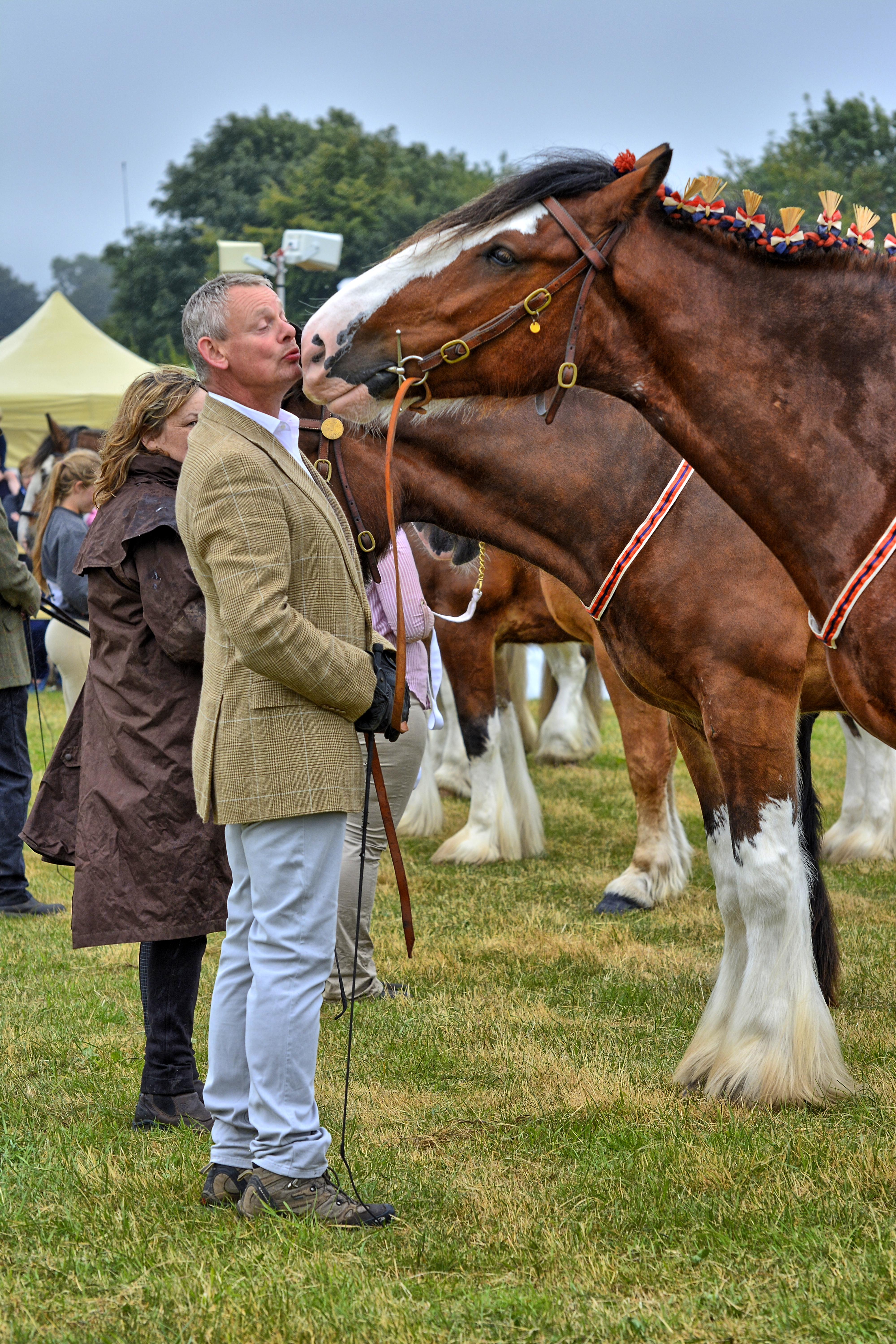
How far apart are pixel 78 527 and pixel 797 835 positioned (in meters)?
5.01

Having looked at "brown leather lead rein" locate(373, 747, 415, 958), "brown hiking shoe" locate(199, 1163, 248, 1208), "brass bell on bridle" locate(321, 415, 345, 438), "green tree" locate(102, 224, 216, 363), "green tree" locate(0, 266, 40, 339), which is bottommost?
"brown hiking shoe" locate(199, 1163, 248, 1208)

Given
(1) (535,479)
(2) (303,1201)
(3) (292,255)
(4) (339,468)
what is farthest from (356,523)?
(3) (292,255)

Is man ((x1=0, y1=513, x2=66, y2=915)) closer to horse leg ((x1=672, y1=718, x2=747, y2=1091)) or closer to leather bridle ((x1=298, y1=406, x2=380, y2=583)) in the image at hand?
leather bridle ((x1=298, y1=406, x2=380, y2=583))

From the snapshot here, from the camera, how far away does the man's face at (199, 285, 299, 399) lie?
2.85 metres

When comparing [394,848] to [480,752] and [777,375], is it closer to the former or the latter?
[777,375]

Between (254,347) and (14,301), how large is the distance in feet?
309

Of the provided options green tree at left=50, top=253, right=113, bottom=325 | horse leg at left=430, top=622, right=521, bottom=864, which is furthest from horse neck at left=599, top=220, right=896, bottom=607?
green tree at left=50, top=253, right=113, bottom=325

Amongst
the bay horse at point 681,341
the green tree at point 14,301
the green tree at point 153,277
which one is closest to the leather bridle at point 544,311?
the bay horse at point 681,341

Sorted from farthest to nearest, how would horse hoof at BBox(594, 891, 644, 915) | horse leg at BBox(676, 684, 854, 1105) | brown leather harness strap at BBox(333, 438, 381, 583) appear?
horse hoof at BBox(594, 891, 644, 915) → brown leather harness strap at BBox(333, 438, 381, 583) → horse leg at BBox(676, 684, 854, 1105)

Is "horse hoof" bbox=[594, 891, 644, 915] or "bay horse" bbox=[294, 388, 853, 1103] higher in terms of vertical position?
"bay horse" bbox=[294, 388, 853, 1103]

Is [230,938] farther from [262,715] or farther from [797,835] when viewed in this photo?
[797,835]

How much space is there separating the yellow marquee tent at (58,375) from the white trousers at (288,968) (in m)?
17.9

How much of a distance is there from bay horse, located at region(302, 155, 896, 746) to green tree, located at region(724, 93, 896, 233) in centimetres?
4131

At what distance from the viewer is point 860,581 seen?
2633 mm
